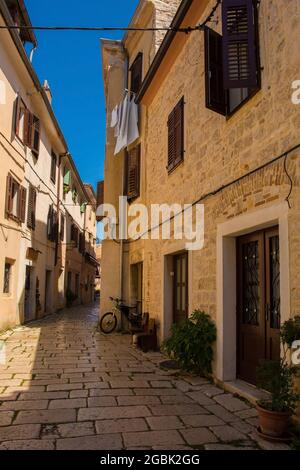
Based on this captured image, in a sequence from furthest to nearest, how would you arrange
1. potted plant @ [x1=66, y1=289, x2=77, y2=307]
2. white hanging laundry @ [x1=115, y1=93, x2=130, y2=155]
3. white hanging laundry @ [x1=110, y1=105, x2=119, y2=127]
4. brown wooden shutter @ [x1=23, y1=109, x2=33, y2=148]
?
potted plant @ [x1=66, y1=289, x2=77, y2=307] < white hanging laundry @ [x1=110, y1=105, x2=119, y2=127] < brown wooden shutter @ [x1=23, y1=109, x2=33, y2=148] < white hanging laundry @ [x1=115, y1=93, x2=130, y2=155]

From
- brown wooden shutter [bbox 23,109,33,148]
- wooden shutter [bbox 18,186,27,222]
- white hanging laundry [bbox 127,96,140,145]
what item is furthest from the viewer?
brown wooden shutter [bbox 23,109,33,148]

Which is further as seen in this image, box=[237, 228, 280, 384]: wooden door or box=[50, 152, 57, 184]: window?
box=[50, 152, 57, 184]: window

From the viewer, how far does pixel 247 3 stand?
5.22 meters

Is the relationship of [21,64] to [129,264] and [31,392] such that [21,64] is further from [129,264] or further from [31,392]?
[31,392]

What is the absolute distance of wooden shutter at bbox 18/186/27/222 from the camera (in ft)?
40.7

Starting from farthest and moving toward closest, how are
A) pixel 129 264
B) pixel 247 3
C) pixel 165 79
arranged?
1. pixel 129 264
2. pixel 165 79
3. pixel 247 3

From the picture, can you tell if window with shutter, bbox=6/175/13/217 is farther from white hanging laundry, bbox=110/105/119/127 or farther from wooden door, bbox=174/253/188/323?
wooden door, bbox=174/253/188/323

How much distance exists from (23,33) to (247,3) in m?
10.0

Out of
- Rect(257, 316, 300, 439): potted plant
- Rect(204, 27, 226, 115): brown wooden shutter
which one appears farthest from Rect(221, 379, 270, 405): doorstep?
Rect(204, 27, 226, 115): brown wooden shutter

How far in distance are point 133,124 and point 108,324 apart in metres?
5.91

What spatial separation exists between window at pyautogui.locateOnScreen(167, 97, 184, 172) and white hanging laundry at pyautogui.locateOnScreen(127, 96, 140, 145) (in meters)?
3.22

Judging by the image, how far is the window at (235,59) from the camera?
16.6 feet
